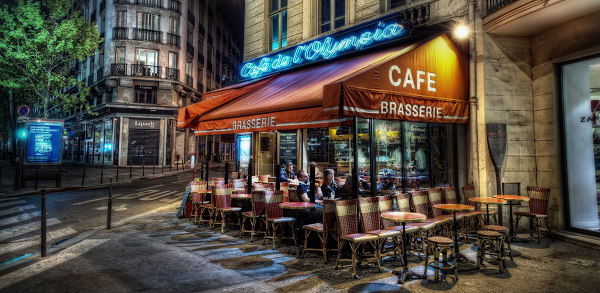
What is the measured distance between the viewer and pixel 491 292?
4168 mm

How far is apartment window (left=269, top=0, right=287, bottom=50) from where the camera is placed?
1350 centimetres

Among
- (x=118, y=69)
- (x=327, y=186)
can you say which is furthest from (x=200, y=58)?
(x=327, y=186)

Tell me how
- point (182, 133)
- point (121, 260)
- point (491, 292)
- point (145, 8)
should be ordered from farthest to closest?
point (182, 133) < point (145, 8) < point (121, 260) < point (491, 292)

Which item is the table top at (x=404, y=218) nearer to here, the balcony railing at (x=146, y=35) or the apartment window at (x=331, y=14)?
the apartment window at (x=331, y=14)

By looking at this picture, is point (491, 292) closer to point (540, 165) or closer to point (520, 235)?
point (520, 235)

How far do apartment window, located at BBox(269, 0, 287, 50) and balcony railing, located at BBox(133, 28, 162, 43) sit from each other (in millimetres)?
20909

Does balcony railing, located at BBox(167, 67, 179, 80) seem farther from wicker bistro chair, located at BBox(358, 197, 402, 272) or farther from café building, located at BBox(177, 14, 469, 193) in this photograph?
wicker bistro chair, located at BBox(358, 197, 402, 272)

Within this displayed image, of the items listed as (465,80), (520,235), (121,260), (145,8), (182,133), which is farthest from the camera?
(182,133)

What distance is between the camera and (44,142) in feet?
49.7

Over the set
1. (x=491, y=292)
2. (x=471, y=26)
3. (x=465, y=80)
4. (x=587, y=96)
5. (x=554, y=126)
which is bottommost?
(x=491, y=292)

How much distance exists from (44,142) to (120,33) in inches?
731

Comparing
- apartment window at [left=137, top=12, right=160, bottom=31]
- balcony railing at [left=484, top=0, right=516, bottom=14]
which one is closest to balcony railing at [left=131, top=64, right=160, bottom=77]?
apartment window at [left=137, top=12, right=160, bottom=31]

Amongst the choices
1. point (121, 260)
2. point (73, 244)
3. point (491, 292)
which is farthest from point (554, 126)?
point (73, 244)

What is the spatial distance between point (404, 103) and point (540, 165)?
4.22 m
